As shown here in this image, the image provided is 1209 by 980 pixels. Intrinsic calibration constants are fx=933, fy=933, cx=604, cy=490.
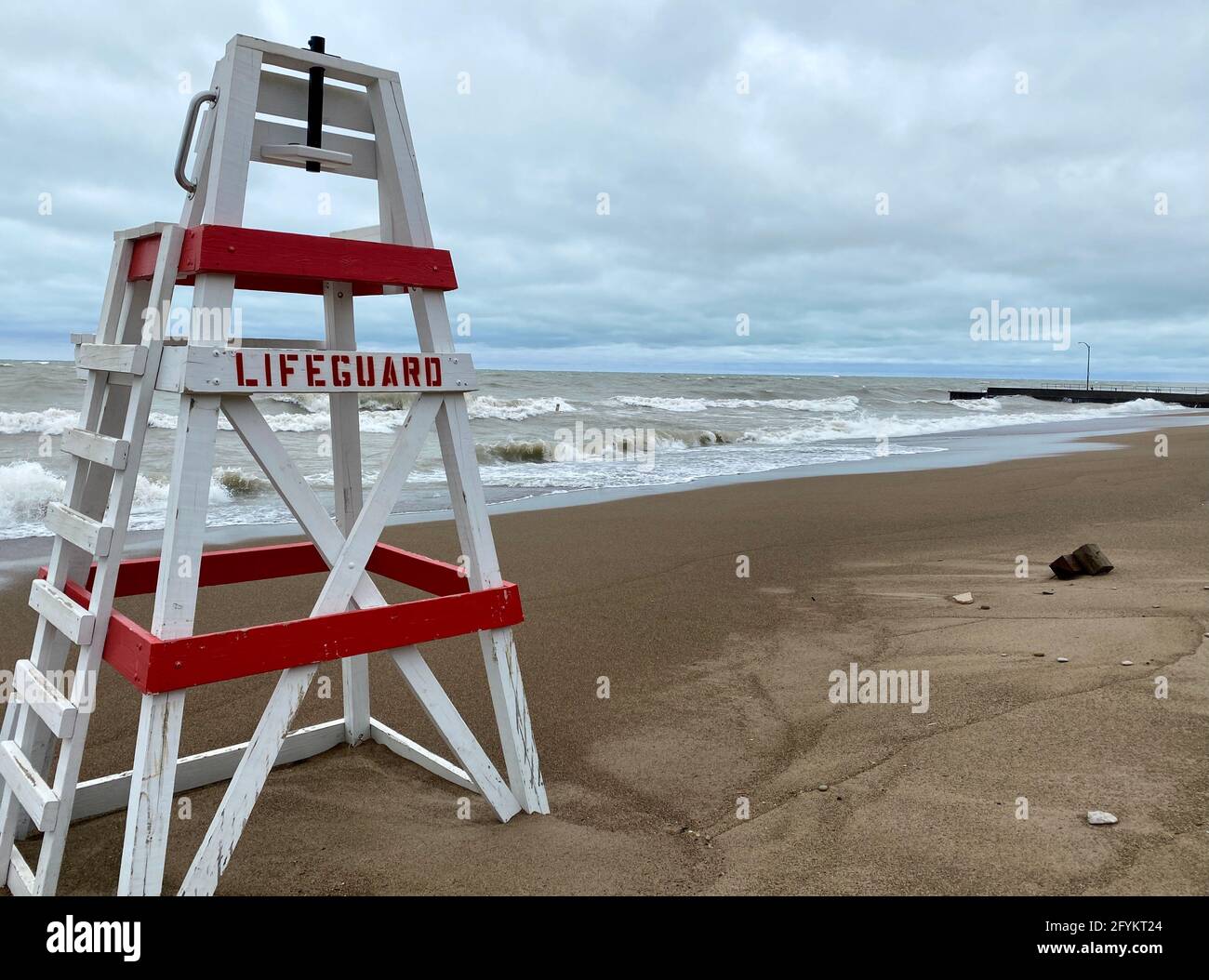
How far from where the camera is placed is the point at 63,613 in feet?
11.5

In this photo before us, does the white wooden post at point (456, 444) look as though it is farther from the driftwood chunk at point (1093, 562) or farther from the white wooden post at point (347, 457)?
the driftwood chunk at point (1093, 562)

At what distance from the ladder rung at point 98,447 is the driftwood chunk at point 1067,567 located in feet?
22.4

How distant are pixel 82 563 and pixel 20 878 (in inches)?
48.3

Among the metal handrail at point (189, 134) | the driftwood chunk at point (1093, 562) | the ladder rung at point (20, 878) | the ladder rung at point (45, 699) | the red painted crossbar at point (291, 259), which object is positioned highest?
the metal handrail at point (189, 134)

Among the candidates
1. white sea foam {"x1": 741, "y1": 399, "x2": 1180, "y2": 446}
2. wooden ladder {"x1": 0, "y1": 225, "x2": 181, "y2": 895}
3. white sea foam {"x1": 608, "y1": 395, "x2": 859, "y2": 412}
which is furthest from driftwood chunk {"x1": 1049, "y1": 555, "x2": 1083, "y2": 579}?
white sea foam {"x1": 608, "y1": 395, "x2": 859, "y2": 412}

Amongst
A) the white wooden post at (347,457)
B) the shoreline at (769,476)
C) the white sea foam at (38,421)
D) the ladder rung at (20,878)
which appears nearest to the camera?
the ladder rung at (20,878)

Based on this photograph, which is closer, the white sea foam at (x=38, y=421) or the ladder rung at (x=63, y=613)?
the ladder rung at (x=63, y=613)

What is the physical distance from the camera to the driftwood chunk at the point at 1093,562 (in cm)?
740

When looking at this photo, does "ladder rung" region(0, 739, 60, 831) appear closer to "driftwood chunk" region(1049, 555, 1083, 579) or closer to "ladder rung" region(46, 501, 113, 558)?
"ladder rung" region(46, 501, 113, 558)

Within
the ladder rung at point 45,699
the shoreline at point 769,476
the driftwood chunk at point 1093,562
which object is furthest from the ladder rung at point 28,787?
the driftwood chunk at point 1093,562

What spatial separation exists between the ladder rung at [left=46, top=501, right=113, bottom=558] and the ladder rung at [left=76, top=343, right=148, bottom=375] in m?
0.55

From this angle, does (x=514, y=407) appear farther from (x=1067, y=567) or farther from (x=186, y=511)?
(x=186, y=511)

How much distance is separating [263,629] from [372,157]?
1.93m

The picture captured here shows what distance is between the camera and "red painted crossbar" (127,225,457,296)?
3.26 meters
